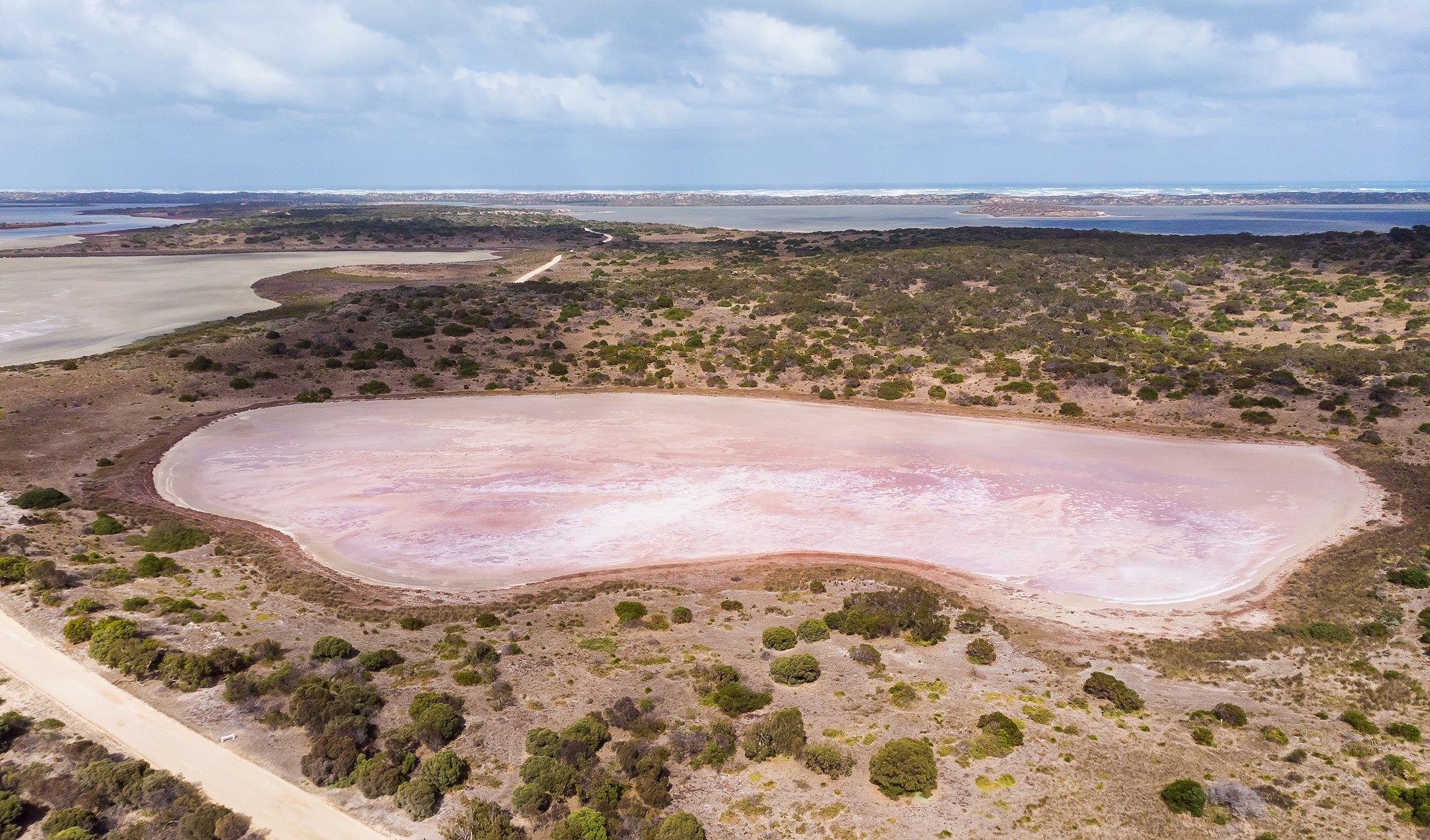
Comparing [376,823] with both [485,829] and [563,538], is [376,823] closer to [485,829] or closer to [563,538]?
[485,829]

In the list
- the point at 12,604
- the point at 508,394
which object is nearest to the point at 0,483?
the point at 12,604

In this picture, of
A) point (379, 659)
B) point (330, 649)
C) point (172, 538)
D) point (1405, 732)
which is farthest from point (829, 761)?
point (172, 538)

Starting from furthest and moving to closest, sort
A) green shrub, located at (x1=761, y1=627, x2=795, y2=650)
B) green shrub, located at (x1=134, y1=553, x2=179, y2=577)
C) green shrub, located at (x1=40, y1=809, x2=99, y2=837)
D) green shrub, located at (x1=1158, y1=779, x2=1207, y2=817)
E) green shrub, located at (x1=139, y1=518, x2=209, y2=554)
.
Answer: green shrub, located at (x1=139, y1=518, x2=209, y2=554) < green shrub, located at (x1=134, y1=553, x2=179, y2=577) < green shrub, located at (x1=761, y1=627, x2=795, y2=650) < green shrub, located at (x1=1158, y1=779, x2=1207, y2=817) < green shrub, located at (x1=40, y1=809, x2=99, y2=837)

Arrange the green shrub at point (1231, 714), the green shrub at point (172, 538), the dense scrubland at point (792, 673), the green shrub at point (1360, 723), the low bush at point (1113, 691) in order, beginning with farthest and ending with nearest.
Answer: the green shrub at point (172, 538) → the low bush at point (1113, 691) → the green shrub at point (1231, 714) → the green shrub at point (1360, 723) → the dense scrubland at point (792, 673)

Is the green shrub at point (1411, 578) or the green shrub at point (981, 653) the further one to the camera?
the green shrub at point (1411, 578)

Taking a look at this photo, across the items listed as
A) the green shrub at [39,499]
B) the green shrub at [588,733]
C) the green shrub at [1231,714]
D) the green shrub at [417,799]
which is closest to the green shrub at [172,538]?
the green shrub at [39,499]

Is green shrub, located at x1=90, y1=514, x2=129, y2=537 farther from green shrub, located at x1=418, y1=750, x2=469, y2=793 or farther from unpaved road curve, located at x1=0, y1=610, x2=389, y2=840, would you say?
green shrub, located at x1=418, y1=750, x2=469, y2=793

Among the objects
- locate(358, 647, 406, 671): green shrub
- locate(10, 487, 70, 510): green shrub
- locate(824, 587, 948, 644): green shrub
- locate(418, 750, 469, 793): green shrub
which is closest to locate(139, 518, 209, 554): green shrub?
locate(10, 487, 70, 510): green shrub

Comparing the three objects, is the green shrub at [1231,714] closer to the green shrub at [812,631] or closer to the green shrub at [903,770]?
the green shrub at [903,770]
